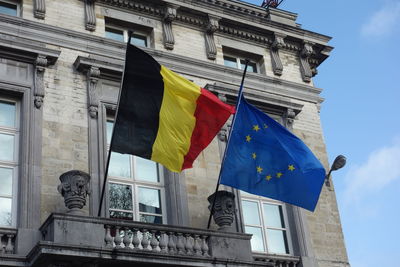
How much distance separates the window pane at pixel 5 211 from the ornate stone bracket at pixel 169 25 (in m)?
7.19

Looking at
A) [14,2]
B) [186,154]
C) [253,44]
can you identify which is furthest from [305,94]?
[14,2]

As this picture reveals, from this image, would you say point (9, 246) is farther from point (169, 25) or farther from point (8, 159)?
point (169, 25)

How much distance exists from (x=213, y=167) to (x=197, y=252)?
3.96m

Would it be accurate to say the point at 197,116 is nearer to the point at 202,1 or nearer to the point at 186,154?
the point at 186,154

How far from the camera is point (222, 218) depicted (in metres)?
17.4

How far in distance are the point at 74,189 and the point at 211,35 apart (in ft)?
27.3

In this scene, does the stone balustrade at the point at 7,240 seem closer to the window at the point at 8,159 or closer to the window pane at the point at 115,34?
the window at the point at 8,159

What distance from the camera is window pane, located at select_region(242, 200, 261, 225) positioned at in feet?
64.1

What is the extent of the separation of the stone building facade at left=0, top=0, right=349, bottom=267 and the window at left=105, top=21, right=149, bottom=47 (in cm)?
3

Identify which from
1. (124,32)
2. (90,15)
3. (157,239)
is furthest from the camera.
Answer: (124,32)

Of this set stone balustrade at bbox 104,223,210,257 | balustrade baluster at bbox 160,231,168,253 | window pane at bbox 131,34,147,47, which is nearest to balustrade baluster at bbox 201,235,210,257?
stone balustrade at bbox 104,223,210,257

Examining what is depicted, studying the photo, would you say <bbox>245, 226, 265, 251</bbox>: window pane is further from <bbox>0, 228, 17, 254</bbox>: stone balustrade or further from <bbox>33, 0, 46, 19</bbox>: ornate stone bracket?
<bbox>33, 0, 46, 19</bbox>: ornate stone bracket

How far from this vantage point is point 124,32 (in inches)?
822

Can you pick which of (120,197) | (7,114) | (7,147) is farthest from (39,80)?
(120,197)
